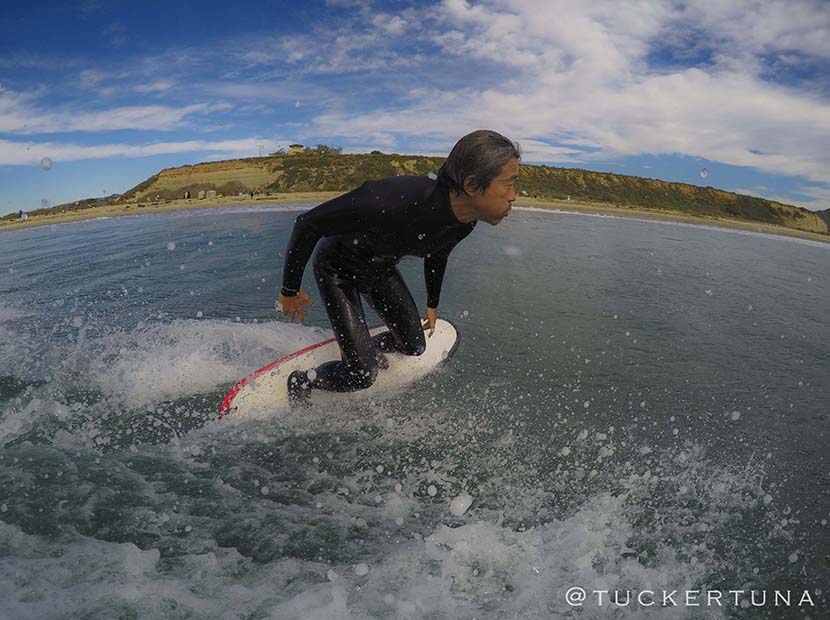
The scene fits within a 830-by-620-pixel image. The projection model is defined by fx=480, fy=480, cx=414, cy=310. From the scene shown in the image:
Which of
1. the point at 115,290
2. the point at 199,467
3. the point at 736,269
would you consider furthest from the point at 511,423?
the point at 736,269

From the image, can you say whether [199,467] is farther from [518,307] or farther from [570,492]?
[518,307]

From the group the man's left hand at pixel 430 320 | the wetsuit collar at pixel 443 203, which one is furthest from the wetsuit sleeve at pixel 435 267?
Result: the wetsuit collar at pixel 443 203

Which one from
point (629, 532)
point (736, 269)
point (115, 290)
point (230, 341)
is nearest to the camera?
point (629, 532)

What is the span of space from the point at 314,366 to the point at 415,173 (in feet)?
240

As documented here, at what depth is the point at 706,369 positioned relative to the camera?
7.20 meters

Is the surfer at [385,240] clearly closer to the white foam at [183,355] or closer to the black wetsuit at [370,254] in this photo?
the black wetsuit at [370,254]

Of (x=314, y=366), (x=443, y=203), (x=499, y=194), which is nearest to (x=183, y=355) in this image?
(x=314, y=366)

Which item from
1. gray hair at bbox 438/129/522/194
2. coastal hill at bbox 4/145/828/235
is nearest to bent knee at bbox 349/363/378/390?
gray hair at bbox 438/129/522/194

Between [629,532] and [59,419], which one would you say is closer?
[629,532]

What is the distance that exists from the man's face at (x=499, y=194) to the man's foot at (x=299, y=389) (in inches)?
116

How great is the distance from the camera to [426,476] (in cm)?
429

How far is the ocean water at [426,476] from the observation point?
304 cm

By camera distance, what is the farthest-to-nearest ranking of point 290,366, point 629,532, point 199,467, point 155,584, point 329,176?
point 329,176 < point 290,366 < point 199,467 < point 629,532 < point 155,584

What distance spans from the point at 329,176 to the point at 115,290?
6420cm
